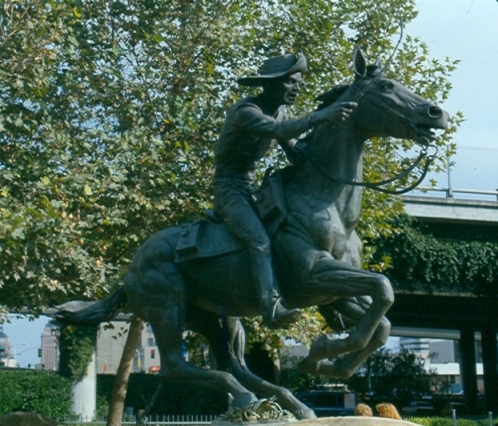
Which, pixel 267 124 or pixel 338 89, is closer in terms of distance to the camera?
pixel 267 124

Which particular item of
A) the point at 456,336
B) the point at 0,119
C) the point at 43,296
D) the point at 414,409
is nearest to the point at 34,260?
the point at 43,296

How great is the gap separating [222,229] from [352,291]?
1482 millimetres

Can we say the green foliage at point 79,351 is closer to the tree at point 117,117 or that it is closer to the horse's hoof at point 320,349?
the tree at point 117,117

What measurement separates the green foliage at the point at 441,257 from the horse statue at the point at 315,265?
20062mm

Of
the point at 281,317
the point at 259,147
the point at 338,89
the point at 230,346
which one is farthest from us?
the point at 230,346

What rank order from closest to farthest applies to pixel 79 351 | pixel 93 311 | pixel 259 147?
1. pixel 259 147
2. pixel 93 311
3. pixel 79 351

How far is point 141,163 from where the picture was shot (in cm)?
1731

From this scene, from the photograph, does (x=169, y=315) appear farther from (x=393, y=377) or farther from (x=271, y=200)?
(x=393, y=377)

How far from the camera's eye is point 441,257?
98.9 ft

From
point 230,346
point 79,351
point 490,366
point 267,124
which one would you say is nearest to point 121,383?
point 230,346

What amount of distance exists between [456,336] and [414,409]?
3918cm

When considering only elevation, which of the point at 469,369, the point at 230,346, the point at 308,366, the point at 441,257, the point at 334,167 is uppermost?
the point at 441,257

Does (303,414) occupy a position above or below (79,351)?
below

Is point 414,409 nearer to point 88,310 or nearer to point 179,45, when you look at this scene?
point 179,45
